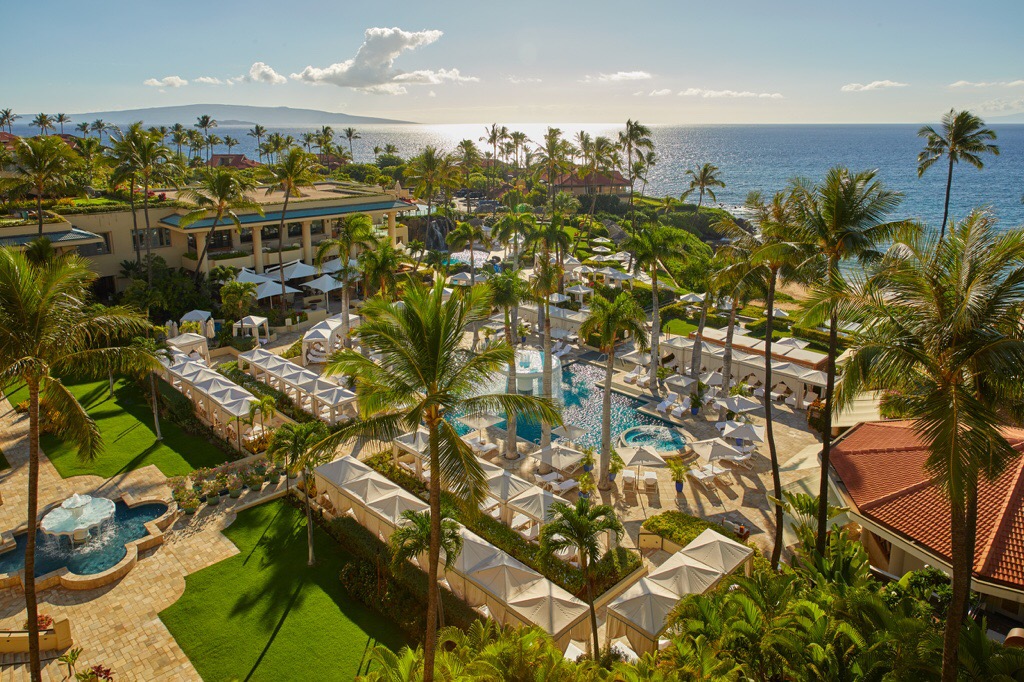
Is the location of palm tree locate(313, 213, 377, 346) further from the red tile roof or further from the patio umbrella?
the red tile roof

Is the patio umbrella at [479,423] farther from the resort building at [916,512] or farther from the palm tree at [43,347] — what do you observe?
the palm tree at [43,347]

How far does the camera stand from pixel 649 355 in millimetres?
33938

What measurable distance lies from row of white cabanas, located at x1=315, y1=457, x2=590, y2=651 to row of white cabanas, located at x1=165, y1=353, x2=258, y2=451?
7.37m

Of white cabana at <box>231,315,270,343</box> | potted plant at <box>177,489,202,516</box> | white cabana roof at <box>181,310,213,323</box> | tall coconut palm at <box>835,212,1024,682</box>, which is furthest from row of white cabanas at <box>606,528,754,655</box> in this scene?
white cabana roof at <box>181,310,213,323</box>

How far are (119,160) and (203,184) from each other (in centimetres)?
427

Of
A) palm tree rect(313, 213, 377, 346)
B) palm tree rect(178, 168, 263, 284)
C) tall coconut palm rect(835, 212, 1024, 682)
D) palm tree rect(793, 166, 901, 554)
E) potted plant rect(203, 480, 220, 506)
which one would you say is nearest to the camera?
tall coconut palm rect(835, 212, 1024, 682)

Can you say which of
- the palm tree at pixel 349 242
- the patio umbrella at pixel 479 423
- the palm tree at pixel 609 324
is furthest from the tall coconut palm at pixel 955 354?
the palm tree at pixel 349 242

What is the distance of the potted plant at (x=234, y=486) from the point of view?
71.3ft

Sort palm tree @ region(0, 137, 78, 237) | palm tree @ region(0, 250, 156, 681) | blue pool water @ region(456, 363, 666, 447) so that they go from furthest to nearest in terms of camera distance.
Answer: palm tree @ region(0, 137, 78, 237)
blue pool water @ region(456, 363, 666, 447)
palm tree @ region(0, 250, 156, 681)

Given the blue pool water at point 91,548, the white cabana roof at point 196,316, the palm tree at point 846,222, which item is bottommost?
the blue pool water at point 91,548

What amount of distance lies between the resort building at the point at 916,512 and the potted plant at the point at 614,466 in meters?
6.87

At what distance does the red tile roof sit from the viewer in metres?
13.8

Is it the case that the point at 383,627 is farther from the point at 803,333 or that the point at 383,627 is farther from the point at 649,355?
the point at 803,333

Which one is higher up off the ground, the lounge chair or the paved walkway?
the lounge chair
